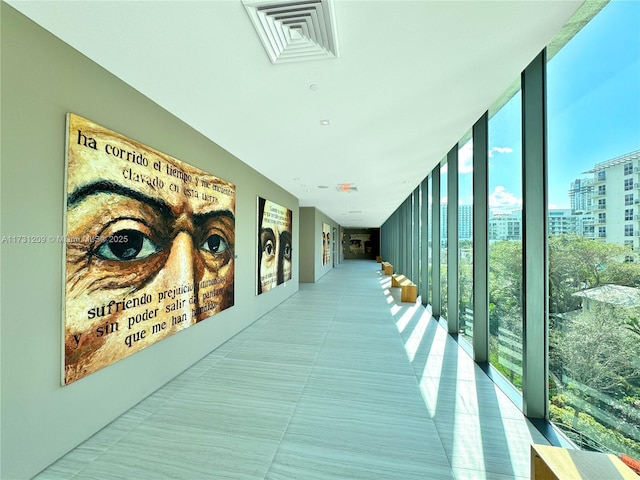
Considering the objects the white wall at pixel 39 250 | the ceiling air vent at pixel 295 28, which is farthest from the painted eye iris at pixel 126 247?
the ceiling air vent at pixel 295 28

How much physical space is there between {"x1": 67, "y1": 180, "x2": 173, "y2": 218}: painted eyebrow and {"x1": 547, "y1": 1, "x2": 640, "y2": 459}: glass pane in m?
3.86

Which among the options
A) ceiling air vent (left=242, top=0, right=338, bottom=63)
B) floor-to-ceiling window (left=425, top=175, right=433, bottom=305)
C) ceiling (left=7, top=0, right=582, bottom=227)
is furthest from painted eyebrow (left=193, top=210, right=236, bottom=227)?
floor-to-ceiling window (left=425, top=175, right=433, bottom=305)

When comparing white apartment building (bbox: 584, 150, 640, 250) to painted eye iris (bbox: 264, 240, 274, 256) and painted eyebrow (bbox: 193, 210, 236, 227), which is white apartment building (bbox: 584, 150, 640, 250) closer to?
painted eyebrow (bbox: 193, 210, 236, 227)

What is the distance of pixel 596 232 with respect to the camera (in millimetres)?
1833

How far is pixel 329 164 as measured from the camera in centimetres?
444

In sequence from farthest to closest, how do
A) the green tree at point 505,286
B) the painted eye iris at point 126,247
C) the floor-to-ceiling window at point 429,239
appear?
the floor-to-ceiling window at point 429,239, the green tree at point 505,286, the painted eye iris at point 126,247

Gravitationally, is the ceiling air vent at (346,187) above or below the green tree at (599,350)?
above

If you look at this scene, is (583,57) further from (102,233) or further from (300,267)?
(300,267)

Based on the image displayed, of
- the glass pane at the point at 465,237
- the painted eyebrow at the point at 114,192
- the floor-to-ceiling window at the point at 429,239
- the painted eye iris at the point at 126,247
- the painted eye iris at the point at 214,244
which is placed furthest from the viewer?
the floor-to-ceiling window at the point at 429,239

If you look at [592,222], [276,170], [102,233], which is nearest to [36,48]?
[102,233]

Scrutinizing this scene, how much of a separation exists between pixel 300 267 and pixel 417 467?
848 centimetres

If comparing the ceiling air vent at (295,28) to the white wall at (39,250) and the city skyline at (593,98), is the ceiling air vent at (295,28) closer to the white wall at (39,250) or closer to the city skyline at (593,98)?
the white wall at (39,250)

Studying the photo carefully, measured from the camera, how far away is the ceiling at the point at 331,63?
1.51 metres

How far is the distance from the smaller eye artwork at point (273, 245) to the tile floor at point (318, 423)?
1.89 meters
